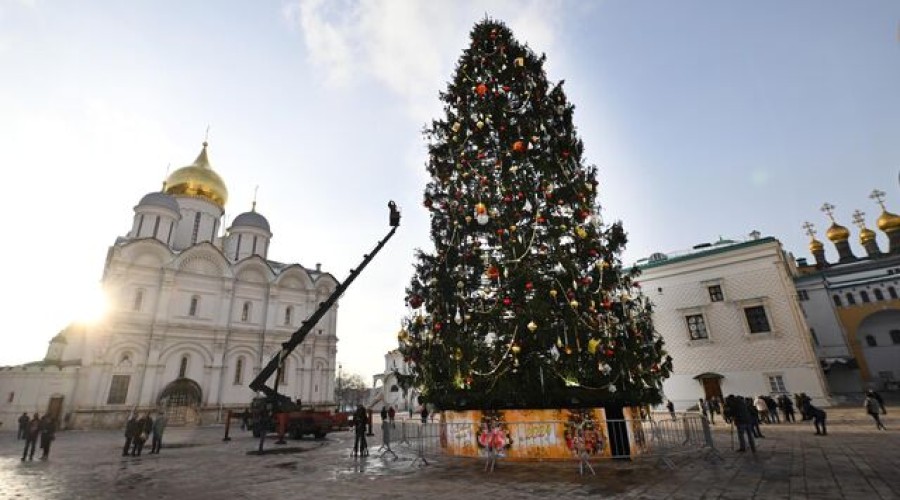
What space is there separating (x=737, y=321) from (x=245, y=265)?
3658cm

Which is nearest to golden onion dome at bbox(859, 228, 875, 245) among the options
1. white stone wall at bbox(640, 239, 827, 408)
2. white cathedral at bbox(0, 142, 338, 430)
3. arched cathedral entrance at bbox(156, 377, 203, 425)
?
white stone wall at bbox(640, 239, 827, 408)

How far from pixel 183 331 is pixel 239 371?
16.9 feet

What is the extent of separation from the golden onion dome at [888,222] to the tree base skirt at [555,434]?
5006 cm

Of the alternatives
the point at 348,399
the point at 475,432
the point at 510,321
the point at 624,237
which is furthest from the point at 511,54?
the point at 348,399

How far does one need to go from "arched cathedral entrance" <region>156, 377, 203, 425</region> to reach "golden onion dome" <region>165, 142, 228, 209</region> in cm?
1796

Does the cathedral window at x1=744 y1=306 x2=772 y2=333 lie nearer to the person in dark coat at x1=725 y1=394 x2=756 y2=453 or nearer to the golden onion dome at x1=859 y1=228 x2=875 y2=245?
the person in dark coat at x1=725 y1=394 x2=756 y2=453

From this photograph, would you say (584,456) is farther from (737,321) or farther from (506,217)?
(737,321)

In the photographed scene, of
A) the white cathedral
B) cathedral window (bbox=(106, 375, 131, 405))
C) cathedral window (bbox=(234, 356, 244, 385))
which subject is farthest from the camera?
cathedral window (bbox=(234, 356, 244, 385))

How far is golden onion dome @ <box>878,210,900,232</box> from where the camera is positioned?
134 ft

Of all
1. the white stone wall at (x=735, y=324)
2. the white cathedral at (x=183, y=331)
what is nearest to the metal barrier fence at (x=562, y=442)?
the white stone wall at (x=735, y=324)

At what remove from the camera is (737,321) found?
2495 centimetres

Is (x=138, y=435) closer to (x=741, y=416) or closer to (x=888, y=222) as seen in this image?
(x=741, y=416)

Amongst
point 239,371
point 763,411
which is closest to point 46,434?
point 239,371

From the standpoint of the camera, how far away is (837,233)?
4525 cm
